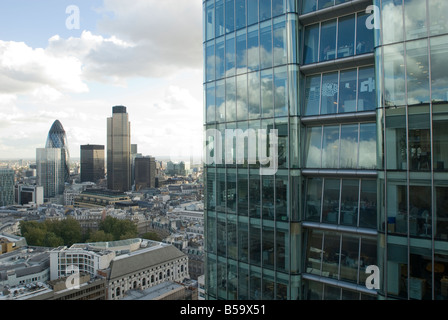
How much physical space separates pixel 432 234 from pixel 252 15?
7896 millimetres

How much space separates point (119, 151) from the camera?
7362 inches

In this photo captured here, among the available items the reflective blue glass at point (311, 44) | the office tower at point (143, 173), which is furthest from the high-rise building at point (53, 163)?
the reflective blue glass at point (311, 44)

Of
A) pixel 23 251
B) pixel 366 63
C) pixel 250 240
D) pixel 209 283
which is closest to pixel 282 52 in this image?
pixel 366 63

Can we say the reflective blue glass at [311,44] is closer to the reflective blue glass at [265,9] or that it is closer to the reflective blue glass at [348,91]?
the reflective blue glass at [348,91]

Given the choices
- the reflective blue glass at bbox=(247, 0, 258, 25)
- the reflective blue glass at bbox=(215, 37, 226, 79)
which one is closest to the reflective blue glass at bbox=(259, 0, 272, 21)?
the reflective blue glass at bbox=(247, 0, 258, 25)

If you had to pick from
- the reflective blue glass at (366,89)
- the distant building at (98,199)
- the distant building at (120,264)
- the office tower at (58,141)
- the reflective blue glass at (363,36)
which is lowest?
the distant building at (120,264)

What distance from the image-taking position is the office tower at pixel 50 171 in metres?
175

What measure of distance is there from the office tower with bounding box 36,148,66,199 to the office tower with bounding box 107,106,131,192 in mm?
24781

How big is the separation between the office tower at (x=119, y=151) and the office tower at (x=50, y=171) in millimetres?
24781

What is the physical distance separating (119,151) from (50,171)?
34878 mm

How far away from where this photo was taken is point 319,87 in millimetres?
10383

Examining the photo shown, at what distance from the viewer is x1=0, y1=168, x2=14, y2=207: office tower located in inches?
5340

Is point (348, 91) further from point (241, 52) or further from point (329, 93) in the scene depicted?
point (241, 52)
